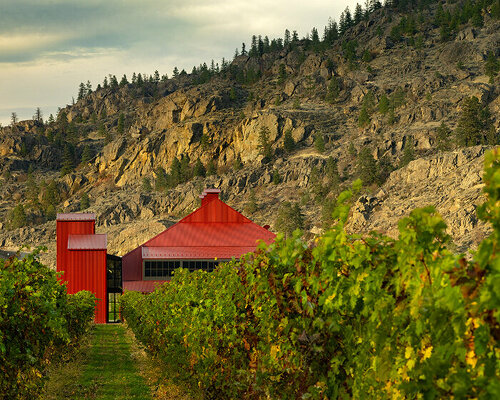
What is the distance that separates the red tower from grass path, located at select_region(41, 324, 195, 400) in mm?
22084

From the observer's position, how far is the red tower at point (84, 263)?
160 ft

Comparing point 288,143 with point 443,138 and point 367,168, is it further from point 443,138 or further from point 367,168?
point 443,138

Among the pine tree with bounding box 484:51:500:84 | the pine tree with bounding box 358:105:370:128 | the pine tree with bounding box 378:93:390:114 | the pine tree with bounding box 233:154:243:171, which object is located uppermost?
the pine tree with bounding box 484:51:500:84

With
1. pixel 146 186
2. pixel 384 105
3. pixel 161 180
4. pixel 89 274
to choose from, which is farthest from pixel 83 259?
pixel 384 105

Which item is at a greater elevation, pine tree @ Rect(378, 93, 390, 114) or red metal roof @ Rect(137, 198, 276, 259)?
pine tree @ Rect(378, 93, 390, 114)

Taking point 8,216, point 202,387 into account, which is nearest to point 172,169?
point 8,216

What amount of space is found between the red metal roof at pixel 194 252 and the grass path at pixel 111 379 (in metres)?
24.9

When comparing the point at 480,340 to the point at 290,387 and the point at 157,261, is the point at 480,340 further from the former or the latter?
the point at 157,261

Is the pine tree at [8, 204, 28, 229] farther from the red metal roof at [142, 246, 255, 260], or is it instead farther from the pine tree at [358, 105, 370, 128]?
the red metal roof at [142, 246, 255, 260]

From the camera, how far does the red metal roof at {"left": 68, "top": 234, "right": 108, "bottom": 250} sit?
163ft

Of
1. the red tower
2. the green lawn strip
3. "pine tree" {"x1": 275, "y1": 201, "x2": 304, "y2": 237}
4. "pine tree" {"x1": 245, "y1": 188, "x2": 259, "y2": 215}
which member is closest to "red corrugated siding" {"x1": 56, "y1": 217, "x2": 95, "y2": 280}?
the red tower

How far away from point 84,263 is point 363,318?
45.5 meters

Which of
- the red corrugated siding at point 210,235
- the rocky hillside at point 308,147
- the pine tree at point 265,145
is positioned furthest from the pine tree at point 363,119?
the red corrugated siding at point 210,235

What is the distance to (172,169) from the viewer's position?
149125 mm
